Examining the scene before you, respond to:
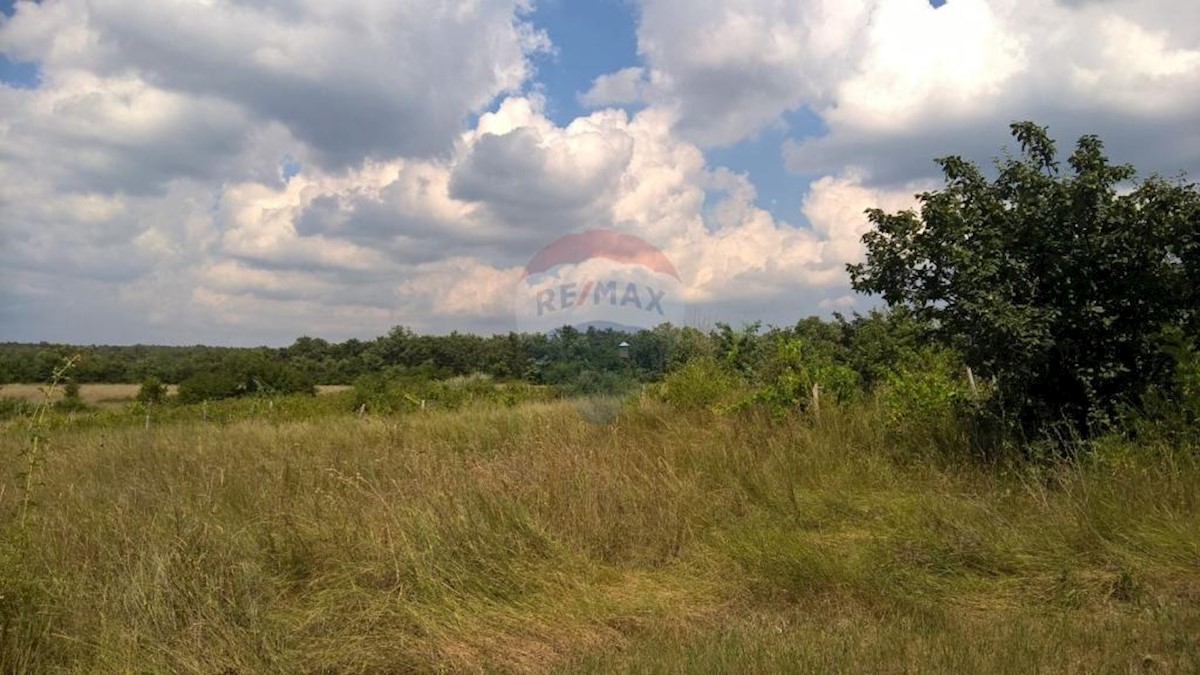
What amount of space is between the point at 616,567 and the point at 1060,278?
502cm

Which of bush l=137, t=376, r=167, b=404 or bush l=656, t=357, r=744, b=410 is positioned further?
bush l=137, t=376, r=167, b=404

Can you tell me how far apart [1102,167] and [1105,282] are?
1092 millimetres

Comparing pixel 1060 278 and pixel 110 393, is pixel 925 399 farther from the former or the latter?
pixel 110 393

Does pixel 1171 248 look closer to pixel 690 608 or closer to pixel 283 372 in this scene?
pixel 690 608

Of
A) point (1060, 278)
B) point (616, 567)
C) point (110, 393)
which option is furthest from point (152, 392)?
point (1060, 278)

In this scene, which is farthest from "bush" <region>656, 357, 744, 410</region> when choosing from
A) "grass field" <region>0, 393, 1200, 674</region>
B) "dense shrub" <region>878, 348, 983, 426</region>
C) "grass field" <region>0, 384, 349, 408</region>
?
"grass field" <region>0, 384, 349, 408</region>

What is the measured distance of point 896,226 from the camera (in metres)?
7.79

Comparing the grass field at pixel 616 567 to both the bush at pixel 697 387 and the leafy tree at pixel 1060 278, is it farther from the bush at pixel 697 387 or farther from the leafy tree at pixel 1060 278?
the bush at pixel 697 387

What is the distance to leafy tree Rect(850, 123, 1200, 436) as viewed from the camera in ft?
22.5

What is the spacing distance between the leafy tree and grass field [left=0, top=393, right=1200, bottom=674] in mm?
1011

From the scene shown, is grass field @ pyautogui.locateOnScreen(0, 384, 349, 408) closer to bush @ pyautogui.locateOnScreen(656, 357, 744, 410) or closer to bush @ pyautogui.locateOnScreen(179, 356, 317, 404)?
bush @ pyautogui.locateOnScreen(179, 356, 317, 404)

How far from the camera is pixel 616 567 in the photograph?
565 cm

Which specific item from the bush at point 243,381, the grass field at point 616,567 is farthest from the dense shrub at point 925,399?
the bush at point 243,381

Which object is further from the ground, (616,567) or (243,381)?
(243,381)
